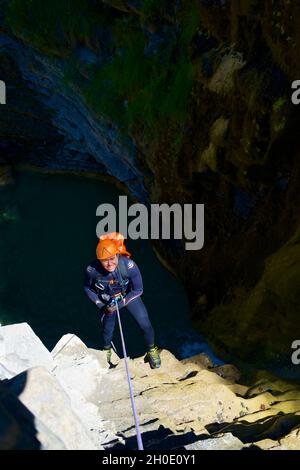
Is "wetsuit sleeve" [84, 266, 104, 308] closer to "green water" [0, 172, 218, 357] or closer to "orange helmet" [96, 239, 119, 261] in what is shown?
"orange helmet" [96, 239, 119, 261]

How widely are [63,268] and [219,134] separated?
22.8 feet

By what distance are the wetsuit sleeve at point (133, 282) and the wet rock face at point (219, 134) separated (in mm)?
2943

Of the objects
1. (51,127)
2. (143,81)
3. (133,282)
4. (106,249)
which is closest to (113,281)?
(133,282)

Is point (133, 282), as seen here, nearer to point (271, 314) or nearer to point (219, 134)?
point (271, 314)

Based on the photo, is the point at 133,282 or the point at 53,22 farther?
the point at 53,22

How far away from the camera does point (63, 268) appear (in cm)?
1423

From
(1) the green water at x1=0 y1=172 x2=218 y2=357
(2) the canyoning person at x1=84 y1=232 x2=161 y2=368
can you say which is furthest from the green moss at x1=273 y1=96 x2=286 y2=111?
(1) the green water at x1=0 y1=172 x2=218 y2=357

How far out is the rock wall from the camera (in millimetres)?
3848

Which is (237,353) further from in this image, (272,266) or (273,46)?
(273,46)

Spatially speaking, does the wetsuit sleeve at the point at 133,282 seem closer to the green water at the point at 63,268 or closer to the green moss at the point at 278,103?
the green moss at the point at 278,103

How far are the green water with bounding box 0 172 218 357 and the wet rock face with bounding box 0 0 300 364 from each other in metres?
0.68

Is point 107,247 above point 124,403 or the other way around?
above

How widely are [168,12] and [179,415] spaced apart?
7.71 meters
